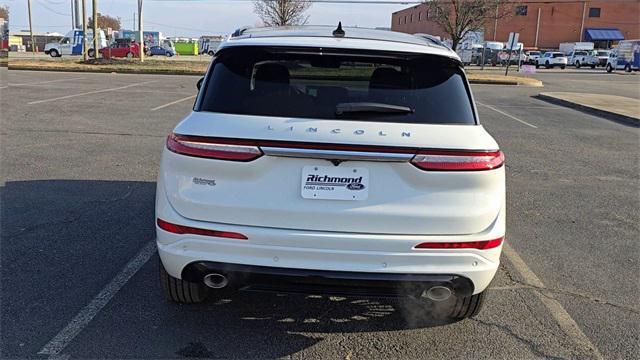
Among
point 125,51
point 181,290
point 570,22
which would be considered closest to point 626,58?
point 570,22

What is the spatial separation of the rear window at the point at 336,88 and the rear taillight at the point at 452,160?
0.24 m

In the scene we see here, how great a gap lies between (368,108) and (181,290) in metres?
1.56

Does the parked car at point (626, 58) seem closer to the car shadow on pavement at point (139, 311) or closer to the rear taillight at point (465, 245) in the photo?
the car shadow on pavement at point (139, 311)

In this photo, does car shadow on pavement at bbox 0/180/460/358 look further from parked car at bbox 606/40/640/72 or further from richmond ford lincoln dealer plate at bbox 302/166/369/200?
parked car at bbox 606/40/640/72

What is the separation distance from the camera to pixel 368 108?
284 centimetres

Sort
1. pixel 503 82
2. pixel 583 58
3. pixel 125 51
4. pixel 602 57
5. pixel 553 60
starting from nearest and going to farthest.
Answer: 1. pixel 503 82
2. pixel 125 51
3. pixel 553 60
4. pixel 602 57
5. pixel 583 58

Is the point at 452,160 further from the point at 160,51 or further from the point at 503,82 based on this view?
the point at 160,51

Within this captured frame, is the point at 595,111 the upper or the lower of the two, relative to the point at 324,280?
upper

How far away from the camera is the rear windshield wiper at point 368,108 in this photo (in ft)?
9.30

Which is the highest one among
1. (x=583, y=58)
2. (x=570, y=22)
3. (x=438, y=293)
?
(x=570, y=22)

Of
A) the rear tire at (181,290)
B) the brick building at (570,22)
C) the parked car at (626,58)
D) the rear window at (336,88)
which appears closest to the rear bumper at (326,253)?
the rear tire at (181,290)

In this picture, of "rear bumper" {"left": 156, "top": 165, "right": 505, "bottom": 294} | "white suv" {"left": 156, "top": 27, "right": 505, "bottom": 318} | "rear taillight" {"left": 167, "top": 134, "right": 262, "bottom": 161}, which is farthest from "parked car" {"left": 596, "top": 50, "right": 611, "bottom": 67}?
"rear taillight" {"left": 167, "top": 134, "right": 262, "bottom": 161}

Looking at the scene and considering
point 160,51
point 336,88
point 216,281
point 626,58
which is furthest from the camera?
point 160,51

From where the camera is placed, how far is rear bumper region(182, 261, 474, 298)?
2.78 m
